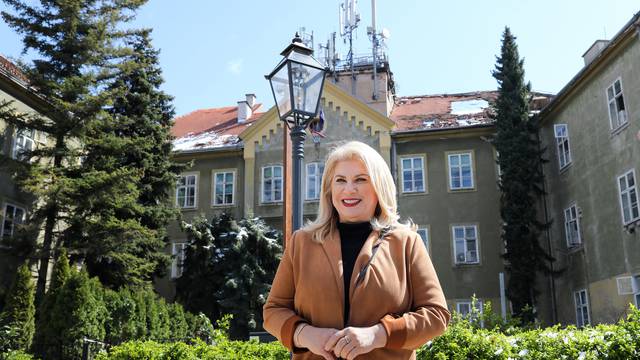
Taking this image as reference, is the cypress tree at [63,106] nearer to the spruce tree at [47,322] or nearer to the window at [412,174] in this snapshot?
the spruce tree at [47,322]

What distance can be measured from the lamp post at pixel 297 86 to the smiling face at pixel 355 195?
4.32 metres

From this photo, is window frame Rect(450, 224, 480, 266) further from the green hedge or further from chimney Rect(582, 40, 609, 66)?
the green hedge

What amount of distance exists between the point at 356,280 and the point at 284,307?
43 cm

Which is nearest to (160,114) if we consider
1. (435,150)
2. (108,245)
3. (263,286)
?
(108,245)

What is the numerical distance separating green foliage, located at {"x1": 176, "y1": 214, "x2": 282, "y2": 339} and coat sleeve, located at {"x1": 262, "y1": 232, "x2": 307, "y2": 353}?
19.6 m

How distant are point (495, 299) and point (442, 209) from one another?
454 cm

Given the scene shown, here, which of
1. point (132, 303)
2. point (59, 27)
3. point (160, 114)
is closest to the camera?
point (132, 303)

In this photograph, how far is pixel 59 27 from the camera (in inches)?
853

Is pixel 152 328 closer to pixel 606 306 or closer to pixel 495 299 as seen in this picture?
pixel 495 299

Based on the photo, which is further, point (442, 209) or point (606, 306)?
point (442, 209)

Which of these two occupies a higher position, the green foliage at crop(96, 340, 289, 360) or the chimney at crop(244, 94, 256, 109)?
the chimney at crop(244, 94, 256, 109)

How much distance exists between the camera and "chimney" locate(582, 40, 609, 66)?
2266cm

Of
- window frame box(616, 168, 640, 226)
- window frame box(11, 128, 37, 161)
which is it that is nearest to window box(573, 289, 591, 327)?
window frame box(616, 168, 640, 226)

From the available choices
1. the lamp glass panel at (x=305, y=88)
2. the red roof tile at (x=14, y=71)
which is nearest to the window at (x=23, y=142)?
the red roof tile at (x=14, y=71)
